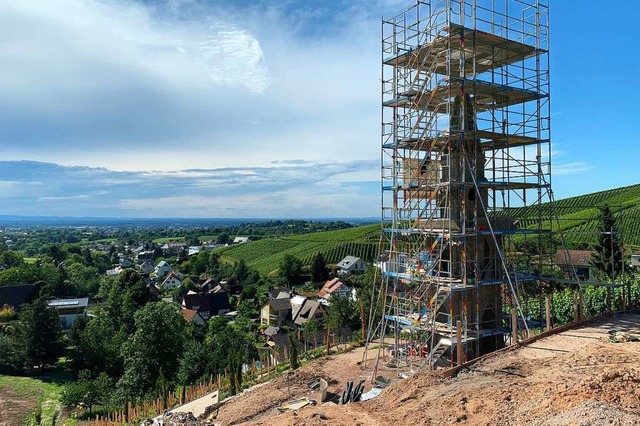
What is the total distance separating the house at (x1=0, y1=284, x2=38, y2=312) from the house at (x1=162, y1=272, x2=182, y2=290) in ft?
89.6

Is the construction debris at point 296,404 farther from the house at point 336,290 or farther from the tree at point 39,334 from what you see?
the house at point 336,290

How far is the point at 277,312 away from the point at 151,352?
2443 centimetres

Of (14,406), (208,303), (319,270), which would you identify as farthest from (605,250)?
(208,303)

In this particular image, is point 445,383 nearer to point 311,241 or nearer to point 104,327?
point 104,327

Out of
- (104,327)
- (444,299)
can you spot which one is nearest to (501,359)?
(444,299)

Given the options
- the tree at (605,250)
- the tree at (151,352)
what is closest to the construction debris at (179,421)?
the tree at (151,352)

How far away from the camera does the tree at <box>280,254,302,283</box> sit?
77.4 metres

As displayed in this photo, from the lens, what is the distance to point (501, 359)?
45.7 ft

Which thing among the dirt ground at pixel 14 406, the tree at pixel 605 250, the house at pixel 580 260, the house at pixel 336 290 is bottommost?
the dirt ground at pixel 14 406

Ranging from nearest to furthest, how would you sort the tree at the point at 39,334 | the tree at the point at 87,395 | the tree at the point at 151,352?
the tree at the point at 151,352
the tree at the point at 87,395
the tree at the point at 39,334

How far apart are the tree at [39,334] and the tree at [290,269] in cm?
4099

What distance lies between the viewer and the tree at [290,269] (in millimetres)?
77438

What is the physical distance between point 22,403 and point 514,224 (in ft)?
104

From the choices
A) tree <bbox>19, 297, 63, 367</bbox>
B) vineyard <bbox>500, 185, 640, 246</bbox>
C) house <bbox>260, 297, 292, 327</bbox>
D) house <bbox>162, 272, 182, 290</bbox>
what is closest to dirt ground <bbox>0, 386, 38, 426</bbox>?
tree <bbox>19, 297, 63, 367</bbox>
